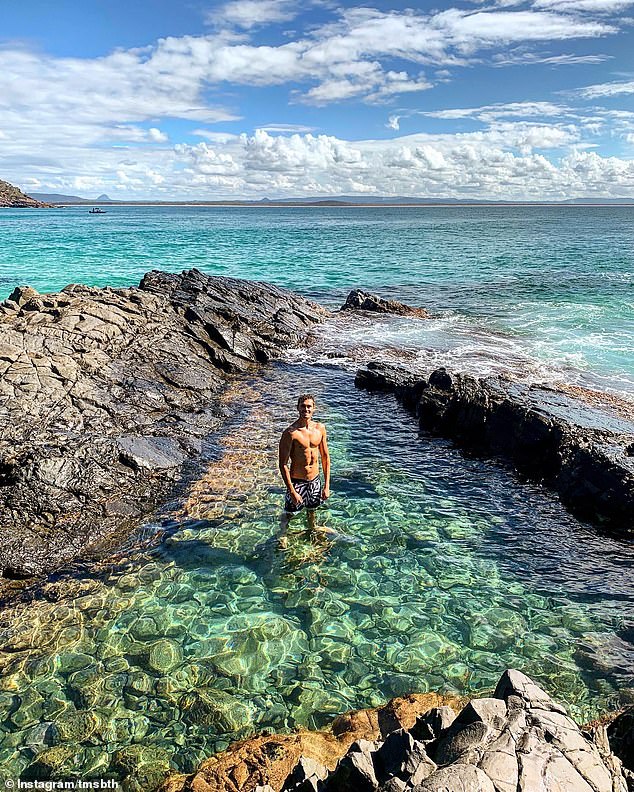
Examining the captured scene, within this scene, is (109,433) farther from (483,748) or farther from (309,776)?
(483,748)

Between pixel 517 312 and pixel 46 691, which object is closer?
pixel 46 691

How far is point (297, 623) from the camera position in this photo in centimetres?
780

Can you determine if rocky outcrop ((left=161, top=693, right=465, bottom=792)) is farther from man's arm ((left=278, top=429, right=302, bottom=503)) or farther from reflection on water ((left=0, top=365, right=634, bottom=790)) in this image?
man's arm ((left=278, top=429, right=302, bottom=503))

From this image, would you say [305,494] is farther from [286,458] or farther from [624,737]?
[624,737]

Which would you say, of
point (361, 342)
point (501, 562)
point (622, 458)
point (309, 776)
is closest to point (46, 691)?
point (309, 776)

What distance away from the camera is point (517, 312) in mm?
30062

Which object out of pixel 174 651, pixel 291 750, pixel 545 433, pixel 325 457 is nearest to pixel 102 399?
pixel 325 457

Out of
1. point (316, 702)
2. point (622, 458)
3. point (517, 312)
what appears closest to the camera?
point (316, 702)

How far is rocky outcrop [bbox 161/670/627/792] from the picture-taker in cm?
397

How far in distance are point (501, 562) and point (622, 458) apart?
3553 mm

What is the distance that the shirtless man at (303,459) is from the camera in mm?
9469

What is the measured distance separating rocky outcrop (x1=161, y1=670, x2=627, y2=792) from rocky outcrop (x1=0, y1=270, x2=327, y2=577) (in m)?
5.73

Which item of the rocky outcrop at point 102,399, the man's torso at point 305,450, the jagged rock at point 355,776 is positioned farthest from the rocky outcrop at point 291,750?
the rocky outcrop at point 102,399

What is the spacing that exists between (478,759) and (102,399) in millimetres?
11745
